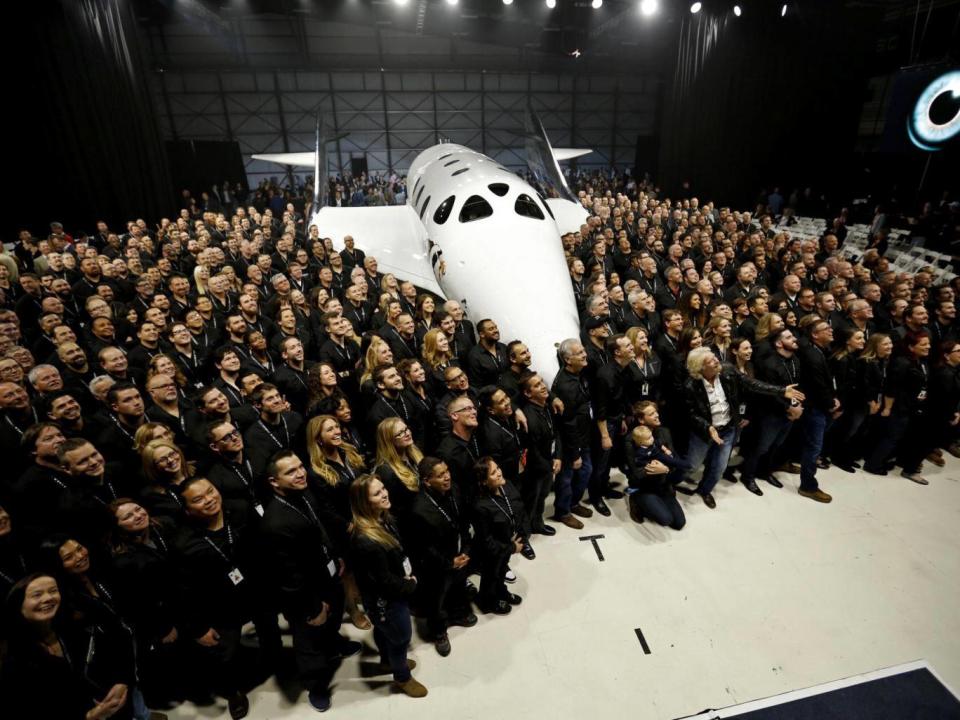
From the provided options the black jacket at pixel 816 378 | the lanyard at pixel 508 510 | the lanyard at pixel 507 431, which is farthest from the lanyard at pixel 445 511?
the black jacket at pixel 816 378

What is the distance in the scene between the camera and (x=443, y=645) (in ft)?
12.4

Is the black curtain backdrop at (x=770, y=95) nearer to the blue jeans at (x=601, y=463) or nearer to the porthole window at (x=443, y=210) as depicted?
the porthole window at (x=443, y=210)

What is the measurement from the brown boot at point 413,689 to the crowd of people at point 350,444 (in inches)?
6.0

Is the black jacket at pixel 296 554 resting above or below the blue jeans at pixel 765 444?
above

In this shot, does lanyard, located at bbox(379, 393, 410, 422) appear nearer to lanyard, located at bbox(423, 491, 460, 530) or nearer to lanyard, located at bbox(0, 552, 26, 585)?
lanyard, located at bbox(423, 491, 460, 530)

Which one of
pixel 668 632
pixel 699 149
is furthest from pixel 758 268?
pixel 699 149

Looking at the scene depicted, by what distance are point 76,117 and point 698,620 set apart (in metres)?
19.1

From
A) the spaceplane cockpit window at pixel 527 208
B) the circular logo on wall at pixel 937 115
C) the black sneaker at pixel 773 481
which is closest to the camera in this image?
the black sneaker at pixel 773 481

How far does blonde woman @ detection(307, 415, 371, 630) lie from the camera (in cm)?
346

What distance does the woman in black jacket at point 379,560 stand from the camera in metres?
2.92

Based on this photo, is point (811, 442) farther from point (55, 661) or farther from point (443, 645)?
point (55, 661)

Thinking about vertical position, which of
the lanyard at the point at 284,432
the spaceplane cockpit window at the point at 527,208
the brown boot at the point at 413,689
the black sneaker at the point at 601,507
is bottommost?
the brown boot at the point at 413,689

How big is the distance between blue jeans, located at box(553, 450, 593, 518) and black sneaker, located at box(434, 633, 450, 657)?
70.7 inches

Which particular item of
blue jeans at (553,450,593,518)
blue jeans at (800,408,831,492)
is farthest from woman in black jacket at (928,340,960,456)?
blue jeans at (553,450,593,518)
